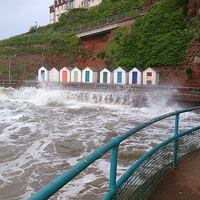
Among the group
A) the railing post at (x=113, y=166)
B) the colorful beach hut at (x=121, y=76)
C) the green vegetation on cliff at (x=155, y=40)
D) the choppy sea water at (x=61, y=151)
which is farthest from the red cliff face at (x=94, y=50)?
the railing post at (x=113, y=166)

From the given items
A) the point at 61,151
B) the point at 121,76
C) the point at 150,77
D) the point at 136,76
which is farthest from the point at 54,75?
the point at 61,151

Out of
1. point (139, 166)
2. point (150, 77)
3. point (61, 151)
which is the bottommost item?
point (61, 151)

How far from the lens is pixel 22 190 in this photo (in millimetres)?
4723

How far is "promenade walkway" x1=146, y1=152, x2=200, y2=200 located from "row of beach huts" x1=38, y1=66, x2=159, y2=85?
65.6ft

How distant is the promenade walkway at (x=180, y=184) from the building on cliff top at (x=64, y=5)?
53435 millimetres

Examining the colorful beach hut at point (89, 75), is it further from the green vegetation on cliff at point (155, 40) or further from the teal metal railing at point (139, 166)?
the teal metal railing at point (139, 166)

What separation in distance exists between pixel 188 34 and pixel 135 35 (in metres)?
6.85

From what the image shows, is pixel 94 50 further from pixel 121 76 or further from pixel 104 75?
pixel 121 76

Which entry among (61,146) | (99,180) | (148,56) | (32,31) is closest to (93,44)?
(148,56)

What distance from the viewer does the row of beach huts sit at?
78.4 feet

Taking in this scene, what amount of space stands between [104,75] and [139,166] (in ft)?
76.4

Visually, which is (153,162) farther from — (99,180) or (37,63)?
(37,63)

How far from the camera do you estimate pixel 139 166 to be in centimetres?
297

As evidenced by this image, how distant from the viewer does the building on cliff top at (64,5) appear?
55188 mm
